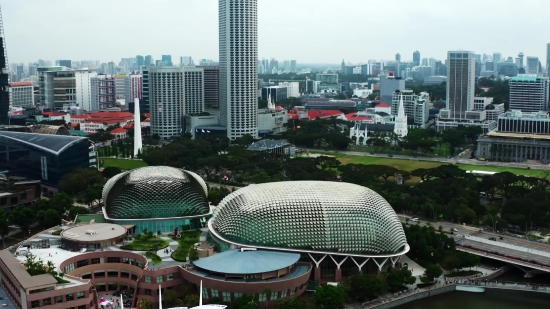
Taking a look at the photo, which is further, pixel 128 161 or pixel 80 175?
pixel 128 161

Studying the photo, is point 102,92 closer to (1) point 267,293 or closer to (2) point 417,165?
(2) point 417,165

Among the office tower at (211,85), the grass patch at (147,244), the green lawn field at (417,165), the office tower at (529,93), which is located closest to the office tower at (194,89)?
the office tower at (211,85)

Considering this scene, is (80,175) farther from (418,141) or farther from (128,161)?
(418,141)

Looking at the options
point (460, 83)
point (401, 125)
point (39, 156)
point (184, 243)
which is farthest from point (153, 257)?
point (460, 83)

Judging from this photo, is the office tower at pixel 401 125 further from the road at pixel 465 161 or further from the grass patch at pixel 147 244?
the grass patch at pixel 147 244

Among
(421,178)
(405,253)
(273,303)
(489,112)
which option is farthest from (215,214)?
(489,112)

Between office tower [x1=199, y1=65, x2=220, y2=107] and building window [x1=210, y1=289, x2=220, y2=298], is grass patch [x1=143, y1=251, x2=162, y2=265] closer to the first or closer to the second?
building window [x1=210, y1=289, x2=220, y2=298]
